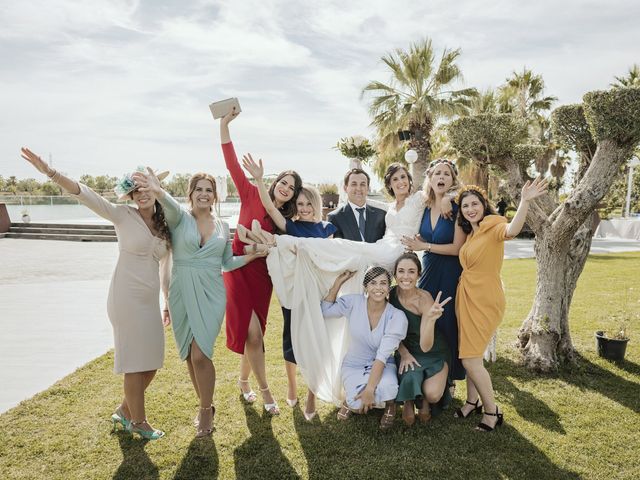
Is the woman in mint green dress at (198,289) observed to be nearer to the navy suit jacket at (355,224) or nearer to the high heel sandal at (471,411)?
the navy suit jacket at (355,224)

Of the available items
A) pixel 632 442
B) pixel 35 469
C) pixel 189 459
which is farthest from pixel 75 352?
pixel 632 442

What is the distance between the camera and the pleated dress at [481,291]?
12.0 feet

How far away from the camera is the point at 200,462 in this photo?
3.26 meters

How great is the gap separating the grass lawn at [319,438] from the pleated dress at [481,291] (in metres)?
0.77

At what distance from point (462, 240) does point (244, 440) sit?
250 cm

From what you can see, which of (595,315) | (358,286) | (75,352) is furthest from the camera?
(595,315)

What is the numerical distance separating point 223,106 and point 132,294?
5.80 ft

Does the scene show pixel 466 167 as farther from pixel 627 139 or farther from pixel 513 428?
pixel 513 428

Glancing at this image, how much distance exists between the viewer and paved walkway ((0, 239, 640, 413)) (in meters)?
4.88

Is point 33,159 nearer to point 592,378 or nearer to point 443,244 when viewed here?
point 443,244

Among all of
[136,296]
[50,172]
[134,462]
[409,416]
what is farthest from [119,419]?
[409,416]

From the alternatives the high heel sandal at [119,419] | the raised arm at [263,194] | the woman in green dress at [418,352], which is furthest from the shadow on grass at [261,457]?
the raised arm at [263,194]

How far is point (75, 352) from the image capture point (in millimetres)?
5570

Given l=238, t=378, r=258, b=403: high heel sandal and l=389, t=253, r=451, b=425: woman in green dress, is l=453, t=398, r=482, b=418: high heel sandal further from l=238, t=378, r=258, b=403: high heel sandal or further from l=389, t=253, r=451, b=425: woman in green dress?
l=238, t=378, r=258, b=403: high heel sandal
